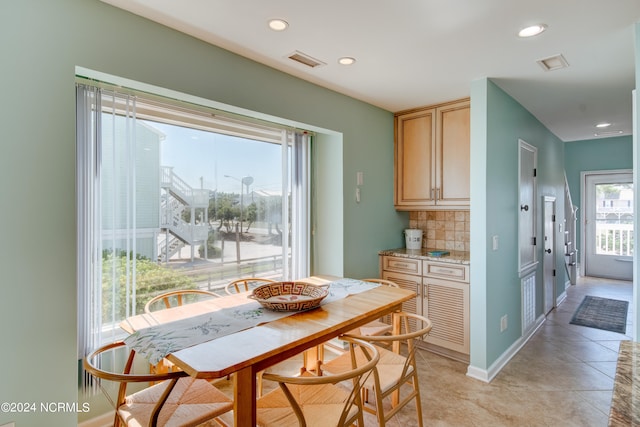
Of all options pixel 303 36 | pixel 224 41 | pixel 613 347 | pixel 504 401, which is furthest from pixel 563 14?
pixel 613 347

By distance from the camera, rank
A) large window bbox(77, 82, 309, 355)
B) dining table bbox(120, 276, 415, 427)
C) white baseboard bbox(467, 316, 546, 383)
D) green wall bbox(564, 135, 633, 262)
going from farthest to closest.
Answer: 1. green wall bbox(564, 135, 633, 262)
2. white baseboard bbox(467, 316, 546, 383)
3. large window bbox(77, 82, 309, 355)
4. dining table bbox(120, 276, 415, 427)

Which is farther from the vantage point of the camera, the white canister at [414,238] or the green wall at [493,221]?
the white canister at [414,238]

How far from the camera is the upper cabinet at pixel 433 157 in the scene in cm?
325

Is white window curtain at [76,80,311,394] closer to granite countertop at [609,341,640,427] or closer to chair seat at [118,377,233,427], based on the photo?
chair seat at [118,377,233,427]

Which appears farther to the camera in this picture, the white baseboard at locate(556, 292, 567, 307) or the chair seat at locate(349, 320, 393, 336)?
the white baseboard at locate(556, 292, 567, 307)

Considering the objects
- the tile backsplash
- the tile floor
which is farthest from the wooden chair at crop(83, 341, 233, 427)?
the tile backsplash

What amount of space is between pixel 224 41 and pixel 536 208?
12.0ft

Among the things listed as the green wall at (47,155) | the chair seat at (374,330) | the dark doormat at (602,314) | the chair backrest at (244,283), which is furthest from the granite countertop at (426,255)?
the green wall at (47,155)

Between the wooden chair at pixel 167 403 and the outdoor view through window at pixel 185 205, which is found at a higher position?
the outdoor view through window at pixel 185 205

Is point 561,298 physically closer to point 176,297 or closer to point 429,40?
point 429,40

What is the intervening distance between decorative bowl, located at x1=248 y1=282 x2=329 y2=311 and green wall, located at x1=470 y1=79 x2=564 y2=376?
4.67 feet

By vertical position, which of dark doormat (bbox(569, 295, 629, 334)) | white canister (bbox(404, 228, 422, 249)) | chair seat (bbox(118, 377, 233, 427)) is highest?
white canister (bbox(404, 228, 422, 249))

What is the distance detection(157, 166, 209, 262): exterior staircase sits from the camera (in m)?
2.39

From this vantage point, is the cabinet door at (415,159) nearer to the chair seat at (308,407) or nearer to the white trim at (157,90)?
the white trim at (157,90)
